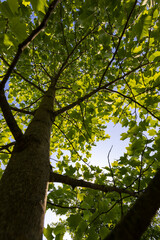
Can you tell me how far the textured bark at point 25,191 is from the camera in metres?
0.64

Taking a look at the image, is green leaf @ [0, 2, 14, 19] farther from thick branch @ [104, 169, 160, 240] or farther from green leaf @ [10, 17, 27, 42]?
thick branch @ [104, 169, 160, 240]

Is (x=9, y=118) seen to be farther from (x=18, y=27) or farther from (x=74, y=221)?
(x=74, y=221)

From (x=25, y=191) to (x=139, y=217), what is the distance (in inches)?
24.3

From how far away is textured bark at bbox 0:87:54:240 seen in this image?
0.64m

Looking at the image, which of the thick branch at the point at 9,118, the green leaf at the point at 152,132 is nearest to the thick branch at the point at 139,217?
the thick branch at the point at 9,118

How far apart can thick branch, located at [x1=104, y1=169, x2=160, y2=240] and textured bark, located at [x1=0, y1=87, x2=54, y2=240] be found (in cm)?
48

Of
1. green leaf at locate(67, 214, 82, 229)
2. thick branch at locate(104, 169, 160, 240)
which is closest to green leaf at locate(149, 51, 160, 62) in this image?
thick branch at locate(104, 169, 160, 240)

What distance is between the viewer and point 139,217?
15.4 inches

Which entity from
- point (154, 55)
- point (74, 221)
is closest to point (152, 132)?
point (154, 55)

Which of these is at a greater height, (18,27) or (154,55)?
(154,55)

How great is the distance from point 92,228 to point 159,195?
4.49ft

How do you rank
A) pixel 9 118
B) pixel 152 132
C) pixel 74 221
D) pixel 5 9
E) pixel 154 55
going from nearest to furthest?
pixel 5 9, pixel 9 118, pixel 74 221, pixel 154 55, pixel 152 132

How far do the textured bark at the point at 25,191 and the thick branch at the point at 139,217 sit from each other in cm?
48

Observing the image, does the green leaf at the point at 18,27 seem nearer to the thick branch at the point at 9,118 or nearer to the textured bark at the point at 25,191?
the thick branch at the point at 9,118
